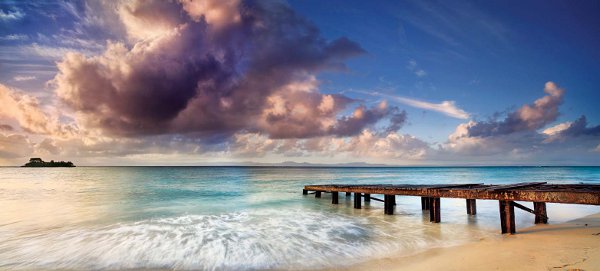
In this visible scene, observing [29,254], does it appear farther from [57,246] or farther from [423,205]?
[423,205]

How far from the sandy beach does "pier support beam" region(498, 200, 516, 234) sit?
317mm

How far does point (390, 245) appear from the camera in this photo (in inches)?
412

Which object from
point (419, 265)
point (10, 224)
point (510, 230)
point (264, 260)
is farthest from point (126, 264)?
point (510, 230)

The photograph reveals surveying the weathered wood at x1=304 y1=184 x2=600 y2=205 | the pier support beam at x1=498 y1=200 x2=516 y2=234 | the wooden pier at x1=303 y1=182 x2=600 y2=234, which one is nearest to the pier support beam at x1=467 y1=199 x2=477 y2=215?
the wooden pier at x1=303 y1=182 x2=600 y2=234

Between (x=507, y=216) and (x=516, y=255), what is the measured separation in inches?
143

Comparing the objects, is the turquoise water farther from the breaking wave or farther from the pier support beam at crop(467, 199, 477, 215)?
the pier support beam at crop(467, 199, 477, 215)

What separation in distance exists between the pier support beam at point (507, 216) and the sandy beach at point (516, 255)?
317 millimetres

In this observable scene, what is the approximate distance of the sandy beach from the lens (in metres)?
7.29

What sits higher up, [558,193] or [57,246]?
[558,193]

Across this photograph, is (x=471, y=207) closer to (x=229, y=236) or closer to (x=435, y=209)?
(x=435, y=209)

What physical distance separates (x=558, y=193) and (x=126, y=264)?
40.9ft

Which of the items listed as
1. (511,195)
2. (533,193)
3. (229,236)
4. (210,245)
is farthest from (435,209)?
(210,245)

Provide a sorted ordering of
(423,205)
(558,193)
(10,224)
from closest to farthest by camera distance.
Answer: (558,193) → (10,224) → (423,205)

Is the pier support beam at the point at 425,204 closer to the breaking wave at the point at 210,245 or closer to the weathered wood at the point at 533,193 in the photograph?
the weathered wood at the point at 533,193
